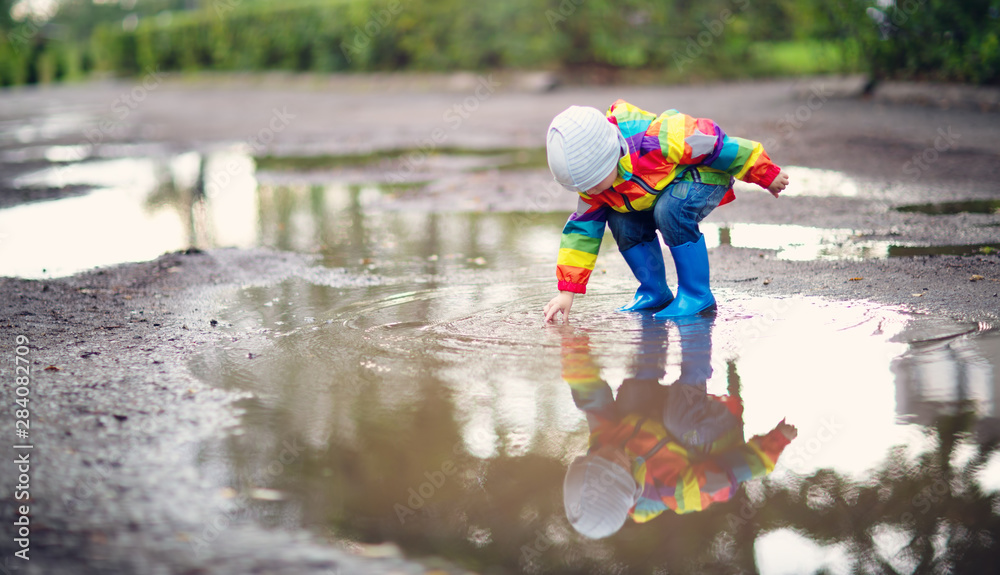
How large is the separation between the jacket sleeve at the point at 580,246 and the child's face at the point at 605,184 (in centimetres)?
13

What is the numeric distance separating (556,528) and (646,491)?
28cm

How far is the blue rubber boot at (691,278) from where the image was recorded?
3.47 metres

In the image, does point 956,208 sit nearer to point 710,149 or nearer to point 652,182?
point 710,149

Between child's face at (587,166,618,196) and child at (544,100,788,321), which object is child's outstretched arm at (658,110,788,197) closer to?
child at (544,100,788,321)

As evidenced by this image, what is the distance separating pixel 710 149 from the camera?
3355 millimetres

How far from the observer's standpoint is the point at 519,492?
2.13 metres

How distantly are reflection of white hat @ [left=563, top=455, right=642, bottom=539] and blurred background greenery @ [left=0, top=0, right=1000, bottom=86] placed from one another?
830cm
